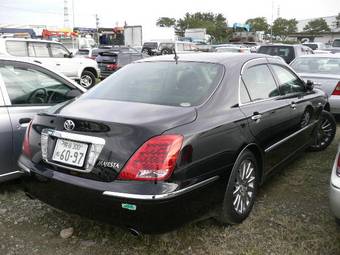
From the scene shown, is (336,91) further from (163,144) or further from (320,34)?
(320,34)

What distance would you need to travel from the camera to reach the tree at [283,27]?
74.3m

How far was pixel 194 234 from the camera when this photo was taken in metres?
A: 3.34

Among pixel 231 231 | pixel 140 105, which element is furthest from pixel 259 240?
pixel 140 105

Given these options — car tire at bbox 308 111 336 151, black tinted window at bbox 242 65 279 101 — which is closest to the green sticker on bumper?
black tinted window at bbox 242 65 279 101

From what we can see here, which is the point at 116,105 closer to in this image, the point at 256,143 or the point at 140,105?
the point at 140,105

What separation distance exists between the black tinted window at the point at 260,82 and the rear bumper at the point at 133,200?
1.14 metres

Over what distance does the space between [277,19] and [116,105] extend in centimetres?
8011

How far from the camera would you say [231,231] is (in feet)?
11.2

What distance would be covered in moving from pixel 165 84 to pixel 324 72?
229 inches

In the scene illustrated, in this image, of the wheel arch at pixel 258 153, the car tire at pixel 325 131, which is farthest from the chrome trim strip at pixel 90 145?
the car tire at pixel 325 131

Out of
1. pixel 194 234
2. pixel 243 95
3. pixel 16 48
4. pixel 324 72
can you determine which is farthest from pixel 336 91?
pixel 16 48

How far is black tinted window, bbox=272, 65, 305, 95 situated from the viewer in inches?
176

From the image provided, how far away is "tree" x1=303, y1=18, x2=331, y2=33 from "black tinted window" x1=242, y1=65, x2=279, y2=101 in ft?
258

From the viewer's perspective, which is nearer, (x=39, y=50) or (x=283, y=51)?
(x=39, y=50)
